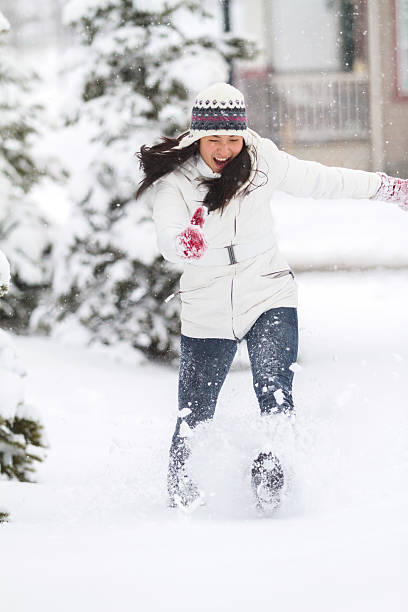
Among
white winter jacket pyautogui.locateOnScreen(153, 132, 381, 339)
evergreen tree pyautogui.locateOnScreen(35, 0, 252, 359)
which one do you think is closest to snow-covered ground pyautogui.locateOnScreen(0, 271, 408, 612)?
white winter jacket pyautogui.locateOnScreen(153, 132, 381, 339)

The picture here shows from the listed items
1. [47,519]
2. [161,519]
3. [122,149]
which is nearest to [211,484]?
[161,519]

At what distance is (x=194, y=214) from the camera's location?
3121mm

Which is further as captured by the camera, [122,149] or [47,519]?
[122,149]

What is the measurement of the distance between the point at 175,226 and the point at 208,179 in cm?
24

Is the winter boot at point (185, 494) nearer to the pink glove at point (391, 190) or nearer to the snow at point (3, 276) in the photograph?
the snow at point (3, 276)

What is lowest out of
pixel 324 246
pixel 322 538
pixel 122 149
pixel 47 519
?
pixel 324 246

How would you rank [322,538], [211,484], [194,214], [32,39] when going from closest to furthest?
[322,538]
[194,214]
[211,484]
[32,39]

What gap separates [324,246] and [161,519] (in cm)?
764

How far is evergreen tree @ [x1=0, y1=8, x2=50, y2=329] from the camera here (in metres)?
7.82

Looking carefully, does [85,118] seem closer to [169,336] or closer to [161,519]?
[169,336]

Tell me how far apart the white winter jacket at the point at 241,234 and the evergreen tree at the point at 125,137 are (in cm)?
342

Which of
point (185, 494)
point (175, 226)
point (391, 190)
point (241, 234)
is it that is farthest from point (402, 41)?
point (185, 494)

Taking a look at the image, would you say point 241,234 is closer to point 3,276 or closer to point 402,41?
point 3,276

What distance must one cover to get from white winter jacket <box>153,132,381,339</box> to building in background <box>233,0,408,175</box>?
Result: 7771 mm
